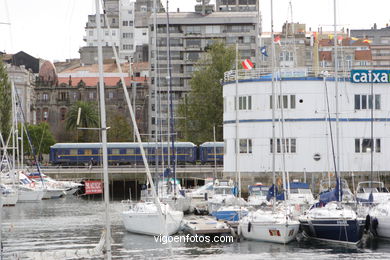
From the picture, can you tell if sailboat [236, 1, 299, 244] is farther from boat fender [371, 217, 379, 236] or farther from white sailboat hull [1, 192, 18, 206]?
white sailboat hull [1, 192, 18, 206]

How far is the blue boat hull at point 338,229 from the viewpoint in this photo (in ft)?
145

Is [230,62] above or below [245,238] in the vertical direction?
above

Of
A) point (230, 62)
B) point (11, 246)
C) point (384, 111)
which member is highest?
point (230, 62)

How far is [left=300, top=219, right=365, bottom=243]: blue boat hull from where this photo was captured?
44.2 metres

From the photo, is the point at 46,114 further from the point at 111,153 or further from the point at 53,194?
the point at 53,194

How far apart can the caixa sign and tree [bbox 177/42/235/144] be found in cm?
4079

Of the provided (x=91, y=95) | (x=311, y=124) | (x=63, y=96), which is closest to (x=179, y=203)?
(x=311, y=124)

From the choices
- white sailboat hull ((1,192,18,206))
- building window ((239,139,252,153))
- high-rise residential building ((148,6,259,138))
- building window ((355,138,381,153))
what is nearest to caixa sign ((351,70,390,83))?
building window ((355,138,381,153))

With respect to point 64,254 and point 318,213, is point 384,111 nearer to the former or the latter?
point 318,213

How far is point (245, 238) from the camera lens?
46500 millimetres

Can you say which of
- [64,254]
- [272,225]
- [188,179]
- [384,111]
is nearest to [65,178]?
[188,179]

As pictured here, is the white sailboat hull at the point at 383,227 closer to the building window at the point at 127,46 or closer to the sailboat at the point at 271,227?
the sailboat at the point at 271,227

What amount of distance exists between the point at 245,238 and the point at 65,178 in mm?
52189

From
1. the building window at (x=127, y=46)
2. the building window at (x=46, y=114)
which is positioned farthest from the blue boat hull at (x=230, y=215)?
the building window at (x=127, y=46)
